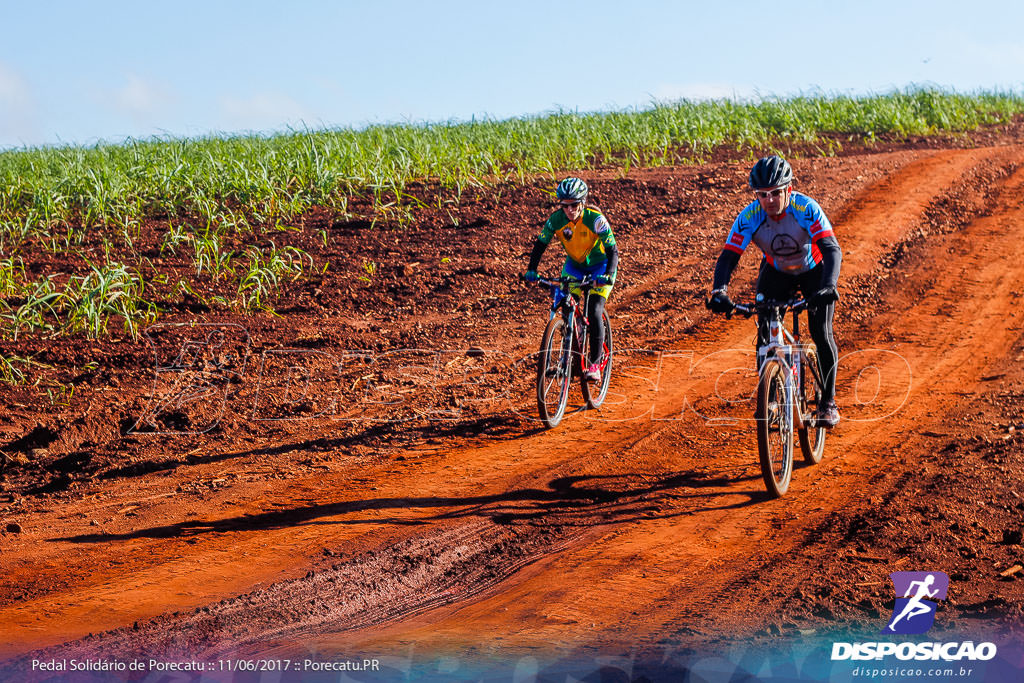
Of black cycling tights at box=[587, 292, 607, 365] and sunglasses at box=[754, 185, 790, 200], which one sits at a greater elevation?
sunglasses at box=[754, 185, 790, 200]

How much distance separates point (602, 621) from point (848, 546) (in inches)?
68.6

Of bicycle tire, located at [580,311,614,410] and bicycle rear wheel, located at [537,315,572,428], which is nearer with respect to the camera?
bicycle rear wheel, located at [537,315,572,428]

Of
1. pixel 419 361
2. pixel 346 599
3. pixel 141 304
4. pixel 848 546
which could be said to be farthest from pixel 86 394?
pixel 848 546

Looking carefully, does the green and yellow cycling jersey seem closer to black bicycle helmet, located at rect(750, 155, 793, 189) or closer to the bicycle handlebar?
black bicycle helmet, located at rect(750, 155, 793, 189)

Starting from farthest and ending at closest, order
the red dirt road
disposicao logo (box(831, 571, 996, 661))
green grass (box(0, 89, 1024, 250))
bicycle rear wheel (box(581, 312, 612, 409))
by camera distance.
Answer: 1. green grass (box(0, 89, 1024, 250))
2. bicycle rear wheel (box(581, 312, 612, 409))
3. the red dirt road
4. disposicao logo (box(831, 571, 996, 661))

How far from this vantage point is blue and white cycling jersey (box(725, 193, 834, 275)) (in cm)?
609

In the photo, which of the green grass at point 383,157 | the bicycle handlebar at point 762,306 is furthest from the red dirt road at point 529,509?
the green grass at point 383,157

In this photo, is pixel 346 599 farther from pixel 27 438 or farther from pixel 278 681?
pixel 27 438

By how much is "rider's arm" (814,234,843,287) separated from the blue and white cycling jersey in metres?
0.05

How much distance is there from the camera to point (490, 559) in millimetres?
5410

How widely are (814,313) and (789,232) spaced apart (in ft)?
2.02

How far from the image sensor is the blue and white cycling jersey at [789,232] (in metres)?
6.09

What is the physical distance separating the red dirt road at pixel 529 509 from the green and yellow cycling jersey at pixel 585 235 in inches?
60.8

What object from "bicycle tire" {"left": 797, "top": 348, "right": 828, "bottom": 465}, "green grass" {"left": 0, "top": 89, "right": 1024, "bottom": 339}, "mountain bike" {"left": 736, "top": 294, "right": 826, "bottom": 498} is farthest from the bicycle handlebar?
"green grass" {"left": 0, "top": 89, "right": 1024, "bottom": 339}
